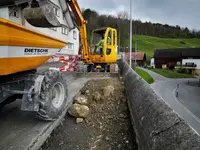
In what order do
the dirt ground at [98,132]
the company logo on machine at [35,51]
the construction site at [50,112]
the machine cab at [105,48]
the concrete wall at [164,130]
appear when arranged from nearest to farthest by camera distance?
the concrete wall at [164,130] < the construction site at [50,112] < the company logo on machine at [35,51] < the dirt ground at [98,132] < the machine cab at [105,48]

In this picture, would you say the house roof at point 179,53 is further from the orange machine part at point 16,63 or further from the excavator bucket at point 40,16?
the orange machine part at point 16,63

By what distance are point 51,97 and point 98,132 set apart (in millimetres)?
1085

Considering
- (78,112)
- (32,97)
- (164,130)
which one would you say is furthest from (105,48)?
(164,130)

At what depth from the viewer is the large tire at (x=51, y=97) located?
2.59 m

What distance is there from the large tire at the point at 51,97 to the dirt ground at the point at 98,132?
0.36m

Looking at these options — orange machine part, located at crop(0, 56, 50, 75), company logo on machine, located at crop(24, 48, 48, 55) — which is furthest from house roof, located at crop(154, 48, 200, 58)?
orange machine part, located at crop(0, 56, 50, 75)

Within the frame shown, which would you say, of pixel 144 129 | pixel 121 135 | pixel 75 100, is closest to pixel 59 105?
pixel 75 100

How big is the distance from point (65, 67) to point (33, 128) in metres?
6.26

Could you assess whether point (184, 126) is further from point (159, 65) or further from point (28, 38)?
point (159, 65)

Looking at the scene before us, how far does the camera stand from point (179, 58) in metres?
57.9

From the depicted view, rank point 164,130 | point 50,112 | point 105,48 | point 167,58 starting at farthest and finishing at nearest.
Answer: point 167,58 → point 105,48 → point 50,112 → point 164,130

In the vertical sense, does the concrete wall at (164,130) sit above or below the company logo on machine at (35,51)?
below

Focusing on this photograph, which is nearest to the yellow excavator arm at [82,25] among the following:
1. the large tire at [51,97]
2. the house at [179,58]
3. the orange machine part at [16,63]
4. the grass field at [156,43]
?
the large tire at [51,97]

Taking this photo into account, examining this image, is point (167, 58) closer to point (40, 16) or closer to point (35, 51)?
point (40, 16)
